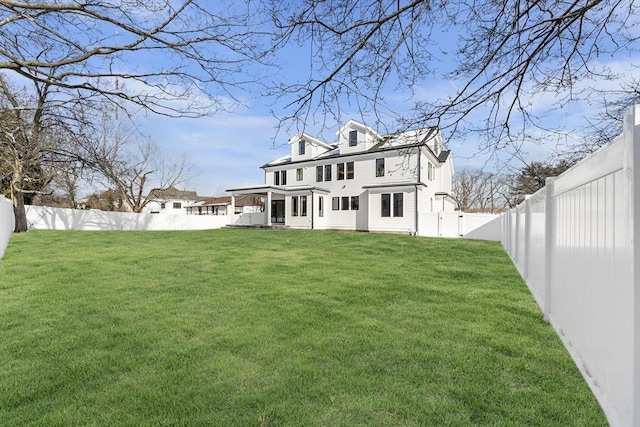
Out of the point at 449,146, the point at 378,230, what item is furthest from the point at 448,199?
the point at 449,146

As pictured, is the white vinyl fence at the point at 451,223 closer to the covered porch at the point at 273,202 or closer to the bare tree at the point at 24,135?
the covered porch at the point at 273,202

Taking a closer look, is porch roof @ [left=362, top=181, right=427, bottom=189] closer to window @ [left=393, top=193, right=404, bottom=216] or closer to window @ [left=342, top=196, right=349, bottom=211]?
window @ [left=393, top=193, right=404, bottom=216]

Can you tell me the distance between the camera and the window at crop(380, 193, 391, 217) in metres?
20.5

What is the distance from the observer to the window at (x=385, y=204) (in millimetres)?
20453

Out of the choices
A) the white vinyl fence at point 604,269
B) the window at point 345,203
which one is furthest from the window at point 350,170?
the white vinyl fence at point 604,269

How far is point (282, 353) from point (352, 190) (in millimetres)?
19733

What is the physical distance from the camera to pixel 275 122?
3977 mm

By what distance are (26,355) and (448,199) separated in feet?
84.7

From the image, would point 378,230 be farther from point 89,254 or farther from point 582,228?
point 582,228

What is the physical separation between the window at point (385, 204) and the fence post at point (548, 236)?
16.4 meters

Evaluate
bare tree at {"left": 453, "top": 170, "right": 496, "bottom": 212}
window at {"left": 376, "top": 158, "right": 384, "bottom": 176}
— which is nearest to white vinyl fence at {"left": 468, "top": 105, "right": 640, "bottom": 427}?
window at {"left": 376, "top": 158, "right": 384, "bottom": 176}

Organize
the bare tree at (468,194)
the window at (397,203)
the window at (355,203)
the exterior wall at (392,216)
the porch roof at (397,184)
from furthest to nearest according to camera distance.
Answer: the bare tree at (468,194) → the window at (355,203) → the window at (397,203) → the exterior wall at (392,216) → the porch roof at (397,184)

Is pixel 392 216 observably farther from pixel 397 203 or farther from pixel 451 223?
pixel 451 223

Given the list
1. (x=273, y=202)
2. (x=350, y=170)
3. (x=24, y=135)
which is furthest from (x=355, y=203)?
(x=24, y=135)
